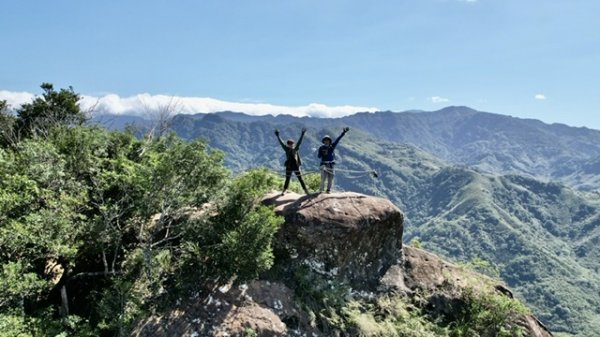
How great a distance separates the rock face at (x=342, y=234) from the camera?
23.0m

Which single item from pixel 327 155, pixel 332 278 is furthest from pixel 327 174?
pixel 332 278

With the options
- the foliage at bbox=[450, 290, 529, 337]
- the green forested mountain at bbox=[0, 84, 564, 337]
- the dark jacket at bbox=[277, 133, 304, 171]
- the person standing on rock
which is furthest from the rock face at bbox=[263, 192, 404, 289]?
the foliage at bbox=[450, 290, 529, 337]

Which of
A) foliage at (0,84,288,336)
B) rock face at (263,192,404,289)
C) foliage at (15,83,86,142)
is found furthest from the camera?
foliage at (15,83,86,142)

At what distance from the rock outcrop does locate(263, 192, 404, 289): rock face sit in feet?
0.17

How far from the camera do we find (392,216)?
85.1ft

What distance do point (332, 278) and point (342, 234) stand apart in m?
2.41

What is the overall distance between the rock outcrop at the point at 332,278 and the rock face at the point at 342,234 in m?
0.05

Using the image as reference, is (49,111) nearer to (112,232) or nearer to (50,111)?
(50,111)

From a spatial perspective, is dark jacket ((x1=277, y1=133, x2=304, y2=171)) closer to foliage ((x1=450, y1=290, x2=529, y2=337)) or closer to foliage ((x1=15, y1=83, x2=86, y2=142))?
foliage ((x1=450, y1=290, x2=529, y2=337))

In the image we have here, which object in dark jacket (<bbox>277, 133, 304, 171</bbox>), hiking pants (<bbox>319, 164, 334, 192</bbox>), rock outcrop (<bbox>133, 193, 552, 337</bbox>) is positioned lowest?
rock outcrop (<bbox>133, 193, 552, 337</bbox>)

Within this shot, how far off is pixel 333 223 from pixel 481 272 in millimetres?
13163

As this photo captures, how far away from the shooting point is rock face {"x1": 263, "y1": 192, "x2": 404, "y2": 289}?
23.0 meters

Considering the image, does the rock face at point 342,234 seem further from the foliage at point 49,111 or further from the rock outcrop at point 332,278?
the foliage at point 49,111

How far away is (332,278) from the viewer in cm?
2308
